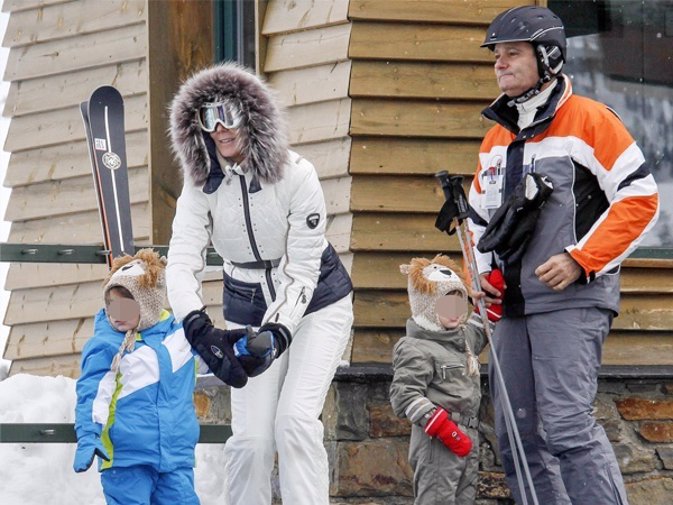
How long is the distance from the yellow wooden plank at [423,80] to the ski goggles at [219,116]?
6.52ft

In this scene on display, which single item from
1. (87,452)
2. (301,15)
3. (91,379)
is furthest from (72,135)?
(87,452)

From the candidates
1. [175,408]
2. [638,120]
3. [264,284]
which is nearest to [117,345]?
[175,408]

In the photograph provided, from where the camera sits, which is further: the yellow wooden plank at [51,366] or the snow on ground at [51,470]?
the yellow wooden plank at [51,366]

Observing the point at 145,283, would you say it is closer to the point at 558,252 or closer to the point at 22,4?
the point at 558,252

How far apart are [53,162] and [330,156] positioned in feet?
10.2

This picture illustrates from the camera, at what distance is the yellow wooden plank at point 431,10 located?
25.6ft

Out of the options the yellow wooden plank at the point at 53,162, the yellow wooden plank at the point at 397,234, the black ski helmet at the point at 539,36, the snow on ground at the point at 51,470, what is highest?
the black ski helmet at the point at 539,36

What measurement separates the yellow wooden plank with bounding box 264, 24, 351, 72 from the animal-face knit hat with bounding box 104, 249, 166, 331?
5.49ft

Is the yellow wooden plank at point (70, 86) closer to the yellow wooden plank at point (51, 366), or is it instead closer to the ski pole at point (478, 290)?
the yellow wooden plank at point (51, 366)

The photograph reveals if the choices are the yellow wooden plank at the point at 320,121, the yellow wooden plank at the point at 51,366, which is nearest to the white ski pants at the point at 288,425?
the yellow wooden plank at the point at 320,121

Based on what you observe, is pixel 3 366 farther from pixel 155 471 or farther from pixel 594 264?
pixel 594 264

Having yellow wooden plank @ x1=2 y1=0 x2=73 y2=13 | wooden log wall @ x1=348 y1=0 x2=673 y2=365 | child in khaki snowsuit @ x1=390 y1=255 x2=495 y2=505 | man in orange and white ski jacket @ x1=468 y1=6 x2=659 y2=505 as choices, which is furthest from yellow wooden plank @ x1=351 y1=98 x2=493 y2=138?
yellow wooden plank @ x1=2 y1=0 x2=73 y2=13

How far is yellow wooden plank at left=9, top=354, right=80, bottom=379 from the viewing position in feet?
32.7

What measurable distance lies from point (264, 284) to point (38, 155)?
16.6ft
